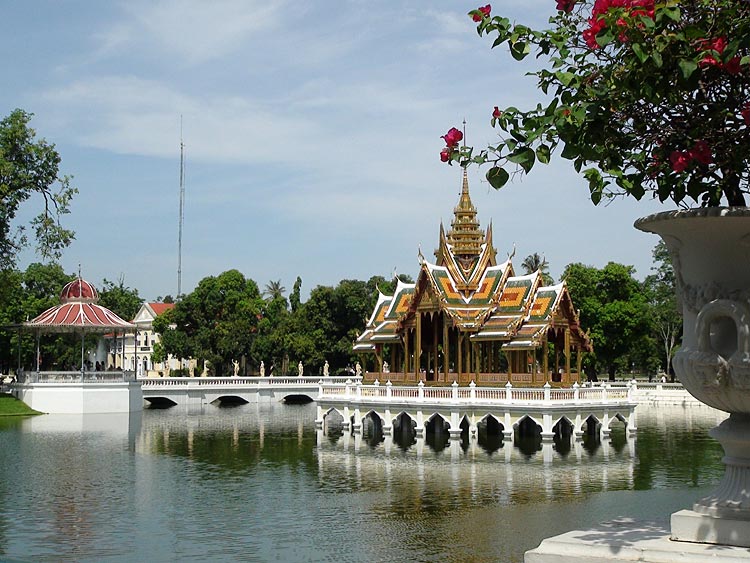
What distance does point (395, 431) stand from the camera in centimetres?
3488

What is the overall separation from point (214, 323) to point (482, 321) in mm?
36635

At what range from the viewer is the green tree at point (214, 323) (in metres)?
65.9

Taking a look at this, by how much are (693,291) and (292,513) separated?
11417 mm

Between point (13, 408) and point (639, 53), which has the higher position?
point (639, 53)

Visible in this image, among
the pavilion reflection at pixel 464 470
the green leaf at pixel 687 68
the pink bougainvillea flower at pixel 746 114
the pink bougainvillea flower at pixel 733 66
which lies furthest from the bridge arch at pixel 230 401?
the green leaf at pixel 687 68

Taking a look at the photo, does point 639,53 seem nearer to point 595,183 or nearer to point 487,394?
point 595,183

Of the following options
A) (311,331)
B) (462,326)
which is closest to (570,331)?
(462,326)

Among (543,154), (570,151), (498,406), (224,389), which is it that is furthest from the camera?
(224,389)

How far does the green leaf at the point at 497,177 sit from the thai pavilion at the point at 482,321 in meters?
24.4

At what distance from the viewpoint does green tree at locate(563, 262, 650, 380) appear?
55.1 meters

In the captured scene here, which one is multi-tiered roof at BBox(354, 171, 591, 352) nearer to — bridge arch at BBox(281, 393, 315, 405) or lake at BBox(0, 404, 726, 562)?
lake at BBox(0, 404, 726, 562)

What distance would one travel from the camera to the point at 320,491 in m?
21.3

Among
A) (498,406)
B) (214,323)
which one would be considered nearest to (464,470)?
(498,406)

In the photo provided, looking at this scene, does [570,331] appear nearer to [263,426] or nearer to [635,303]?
[263,426]
